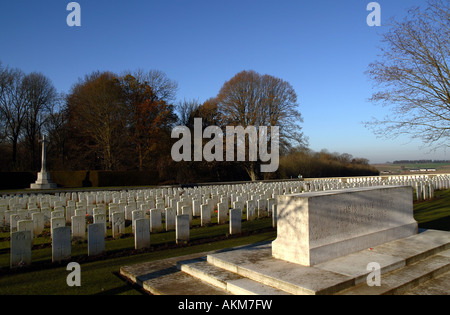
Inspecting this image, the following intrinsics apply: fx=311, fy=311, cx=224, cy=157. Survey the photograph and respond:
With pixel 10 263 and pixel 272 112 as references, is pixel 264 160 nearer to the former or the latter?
pixel 272 112

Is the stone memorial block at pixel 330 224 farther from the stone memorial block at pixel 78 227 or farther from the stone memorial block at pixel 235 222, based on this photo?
the stone memorial block at pixel 78 227

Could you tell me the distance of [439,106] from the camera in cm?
1008

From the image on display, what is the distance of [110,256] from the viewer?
20.5 feet

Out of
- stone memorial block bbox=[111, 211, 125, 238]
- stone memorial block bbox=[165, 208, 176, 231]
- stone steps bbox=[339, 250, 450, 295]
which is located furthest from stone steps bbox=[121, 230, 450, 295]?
stone memorial block bbox=[165, 208, 176, 231]

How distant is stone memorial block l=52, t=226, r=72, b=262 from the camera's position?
5762mm

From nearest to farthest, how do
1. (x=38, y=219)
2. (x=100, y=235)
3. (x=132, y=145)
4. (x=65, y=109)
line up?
(x=100, y=235) → (x=38, y=219) → (x=132, y=145) → (x=65, y=109)

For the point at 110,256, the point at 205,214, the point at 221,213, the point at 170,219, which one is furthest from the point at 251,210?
the point at 110,256

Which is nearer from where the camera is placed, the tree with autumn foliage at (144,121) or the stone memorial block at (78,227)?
the stone memorial block at (78,227)

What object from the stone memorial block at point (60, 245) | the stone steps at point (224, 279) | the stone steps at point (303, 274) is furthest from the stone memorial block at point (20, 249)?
the stone steps at point (224, 279)

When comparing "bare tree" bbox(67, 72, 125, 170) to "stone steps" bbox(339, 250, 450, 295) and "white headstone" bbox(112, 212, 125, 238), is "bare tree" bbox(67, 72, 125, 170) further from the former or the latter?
"stone steps" bbox(339, 250, 450, 295)

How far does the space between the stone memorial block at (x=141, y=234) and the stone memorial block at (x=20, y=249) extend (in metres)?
1.96

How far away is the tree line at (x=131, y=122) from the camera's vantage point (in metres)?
30.8
